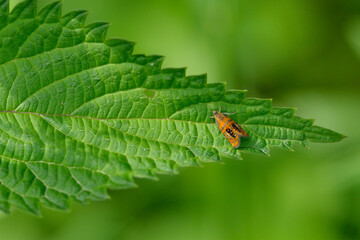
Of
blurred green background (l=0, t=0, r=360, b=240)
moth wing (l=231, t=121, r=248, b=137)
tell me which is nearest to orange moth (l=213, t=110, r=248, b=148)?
moth wing (l=231, t=121, r=248, b=137)

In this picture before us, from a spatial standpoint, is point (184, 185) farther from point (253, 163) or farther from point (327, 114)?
point (327, 114)

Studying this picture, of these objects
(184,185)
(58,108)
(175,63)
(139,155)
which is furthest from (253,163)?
(58,108)

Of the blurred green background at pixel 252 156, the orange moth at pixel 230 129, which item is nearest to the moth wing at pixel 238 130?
the orange moth at pixel 230 129

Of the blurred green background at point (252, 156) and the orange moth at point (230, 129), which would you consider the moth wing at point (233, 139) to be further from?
the blurred green background at point (252, 156)

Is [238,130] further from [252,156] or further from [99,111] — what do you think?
[252,156]

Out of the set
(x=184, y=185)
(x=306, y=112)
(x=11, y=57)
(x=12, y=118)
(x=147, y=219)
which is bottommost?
(x=147, y=219)

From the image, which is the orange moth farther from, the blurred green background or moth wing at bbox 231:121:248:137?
the blurred green background
